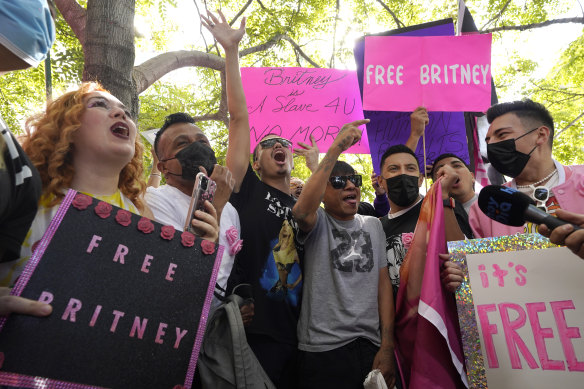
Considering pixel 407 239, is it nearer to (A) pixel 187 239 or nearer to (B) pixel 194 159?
(B) pixel 194 159

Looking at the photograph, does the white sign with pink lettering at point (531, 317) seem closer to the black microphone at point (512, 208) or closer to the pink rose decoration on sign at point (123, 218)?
the black microphone at point (512, 208)

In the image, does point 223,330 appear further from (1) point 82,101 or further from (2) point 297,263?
(1) point 82,101

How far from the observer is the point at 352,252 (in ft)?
8.45

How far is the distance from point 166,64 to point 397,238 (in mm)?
3339

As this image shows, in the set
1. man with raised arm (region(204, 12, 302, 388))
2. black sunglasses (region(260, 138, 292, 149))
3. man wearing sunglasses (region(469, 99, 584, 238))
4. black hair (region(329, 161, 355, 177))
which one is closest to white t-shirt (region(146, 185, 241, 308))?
man with raised arm (region(204, 12, 302, 388))

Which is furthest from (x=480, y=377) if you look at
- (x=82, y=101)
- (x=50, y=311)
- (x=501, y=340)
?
(x=82, y=101)

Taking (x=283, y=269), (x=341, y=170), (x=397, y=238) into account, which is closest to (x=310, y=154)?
(x=341, y=170)

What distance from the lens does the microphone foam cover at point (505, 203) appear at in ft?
5.28

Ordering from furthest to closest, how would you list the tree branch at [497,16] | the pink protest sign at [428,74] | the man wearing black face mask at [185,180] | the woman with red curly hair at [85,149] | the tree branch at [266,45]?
the tree branch at [266,45], the tree branch at [497,16], the pink protest sign at [428,74], the man wearing black face mask at [185,180], the woman with red curly hair at [85,149]

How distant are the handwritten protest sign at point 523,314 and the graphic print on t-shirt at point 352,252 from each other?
2.01 ft

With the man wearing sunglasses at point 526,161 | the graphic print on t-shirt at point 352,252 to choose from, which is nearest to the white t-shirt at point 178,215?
the graphic print on t-shirt at point 352,252

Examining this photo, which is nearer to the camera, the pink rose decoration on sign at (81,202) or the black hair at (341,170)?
the pink rose decoration on sign at (81,202)

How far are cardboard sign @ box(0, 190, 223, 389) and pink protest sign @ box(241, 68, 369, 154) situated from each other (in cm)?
264

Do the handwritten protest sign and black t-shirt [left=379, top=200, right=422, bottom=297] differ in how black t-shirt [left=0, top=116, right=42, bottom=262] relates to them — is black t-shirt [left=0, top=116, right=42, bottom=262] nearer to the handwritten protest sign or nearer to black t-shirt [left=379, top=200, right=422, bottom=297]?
the handwritten protest sign
